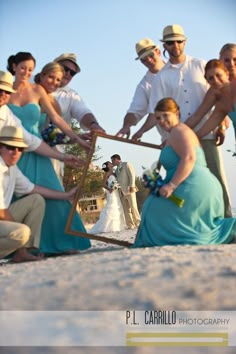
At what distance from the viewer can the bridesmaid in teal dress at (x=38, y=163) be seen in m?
6.03

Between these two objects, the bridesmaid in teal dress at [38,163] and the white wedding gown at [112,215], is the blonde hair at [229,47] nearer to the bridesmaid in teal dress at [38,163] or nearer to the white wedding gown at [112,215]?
the bridesmaid in teal dress at [38,163]

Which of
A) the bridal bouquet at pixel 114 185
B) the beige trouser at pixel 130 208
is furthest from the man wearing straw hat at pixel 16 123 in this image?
the beige trouser at pixel 130 208

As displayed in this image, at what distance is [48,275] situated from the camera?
432cm

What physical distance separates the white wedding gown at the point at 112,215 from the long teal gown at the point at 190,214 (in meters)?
7.63

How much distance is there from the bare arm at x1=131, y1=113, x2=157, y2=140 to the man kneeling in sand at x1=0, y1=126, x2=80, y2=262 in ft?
4.77

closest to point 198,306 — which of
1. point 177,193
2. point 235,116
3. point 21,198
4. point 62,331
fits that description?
point 62,331

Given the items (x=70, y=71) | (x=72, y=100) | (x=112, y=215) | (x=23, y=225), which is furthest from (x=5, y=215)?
(x=112, y=215)

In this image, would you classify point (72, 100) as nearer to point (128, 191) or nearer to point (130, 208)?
point (128, 191)

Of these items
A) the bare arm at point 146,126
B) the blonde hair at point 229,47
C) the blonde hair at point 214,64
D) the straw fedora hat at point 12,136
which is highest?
the blonde hair at point 229,47

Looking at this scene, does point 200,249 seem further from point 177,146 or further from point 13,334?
point 13,334

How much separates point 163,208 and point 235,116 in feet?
4.10

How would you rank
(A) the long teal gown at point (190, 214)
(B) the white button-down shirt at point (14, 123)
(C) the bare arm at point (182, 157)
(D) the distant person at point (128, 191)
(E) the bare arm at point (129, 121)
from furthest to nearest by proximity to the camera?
1. (D) the distant person at point (128, 191)
2. (E) the bare arm at point (129, 121)
3. (B) the white button-down shirt at point (14, 123)
4. (A) the long teal gown at point (190, 214)
5. (C) the bare arm at point (182, 157)

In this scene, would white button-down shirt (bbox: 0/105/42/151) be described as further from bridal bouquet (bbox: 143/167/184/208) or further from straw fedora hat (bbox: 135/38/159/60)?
straw fedora hat (bbox: 135/38/159/60)

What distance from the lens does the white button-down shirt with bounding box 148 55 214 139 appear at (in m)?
6.46
